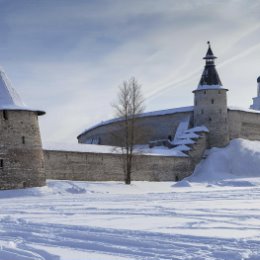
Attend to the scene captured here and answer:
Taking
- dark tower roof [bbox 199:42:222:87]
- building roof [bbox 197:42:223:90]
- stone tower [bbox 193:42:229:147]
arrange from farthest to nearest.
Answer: dark tower roof [bbox 199:42:222:87] < building roof [bbox 197:42:223:90] < stone tower [bbox 193:42:229:147]

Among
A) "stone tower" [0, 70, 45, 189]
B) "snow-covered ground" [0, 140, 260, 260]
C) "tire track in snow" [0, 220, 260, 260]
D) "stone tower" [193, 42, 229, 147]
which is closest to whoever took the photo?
"tire track in snow" [0, 220, 260, 260]

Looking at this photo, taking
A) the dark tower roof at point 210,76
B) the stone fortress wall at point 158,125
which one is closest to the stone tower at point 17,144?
the stone fortress wall at point 158,125

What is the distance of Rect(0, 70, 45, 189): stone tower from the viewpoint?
20734 mm

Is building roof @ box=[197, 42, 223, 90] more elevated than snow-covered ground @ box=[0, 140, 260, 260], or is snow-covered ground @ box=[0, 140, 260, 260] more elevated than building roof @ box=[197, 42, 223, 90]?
building roof @ box=[197, 42, 223, 90]

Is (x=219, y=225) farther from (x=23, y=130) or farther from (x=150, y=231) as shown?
(x=23, y=130)

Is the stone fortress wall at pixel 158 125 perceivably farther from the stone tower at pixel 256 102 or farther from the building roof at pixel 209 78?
the stone tower at pixel 256 102

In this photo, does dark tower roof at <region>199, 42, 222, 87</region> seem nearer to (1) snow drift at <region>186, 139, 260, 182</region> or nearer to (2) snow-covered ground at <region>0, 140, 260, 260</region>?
(1) snow drift at <region>186, 139, 260, 182</region>

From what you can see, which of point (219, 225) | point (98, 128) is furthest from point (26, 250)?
point (98, 128)

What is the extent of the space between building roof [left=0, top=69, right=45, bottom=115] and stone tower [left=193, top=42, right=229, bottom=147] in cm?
1638

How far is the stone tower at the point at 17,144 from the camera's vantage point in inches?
816

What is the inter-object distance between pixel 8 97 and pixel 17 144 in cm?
196

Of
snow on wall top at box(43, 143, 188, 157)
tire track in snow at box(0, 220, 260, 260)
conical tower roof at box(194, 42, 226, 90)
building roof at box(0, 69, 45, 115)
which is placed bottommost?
tire track in snow at box(0, 220, 260, 260)

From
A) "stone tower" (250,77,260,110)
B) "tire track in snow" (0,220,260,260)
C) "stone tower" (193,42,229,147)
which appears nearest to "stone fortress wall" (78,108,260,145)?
"stone tower" (193,42,229,147)

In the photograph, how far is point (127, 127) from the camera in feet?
88.5
